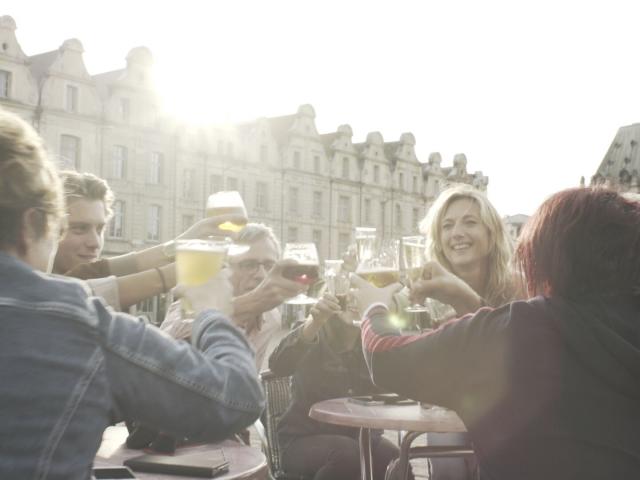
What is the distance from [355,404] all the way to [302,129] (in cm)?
4008

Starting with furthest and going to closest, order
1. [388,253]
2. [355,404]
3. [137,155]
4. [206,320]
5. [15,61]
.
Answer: [137,155] → [15,61] → [355,404] → [388,253] → [206,320]

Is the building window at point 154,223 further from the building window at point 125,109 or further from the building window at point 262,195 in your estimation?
the building window at point 262,195

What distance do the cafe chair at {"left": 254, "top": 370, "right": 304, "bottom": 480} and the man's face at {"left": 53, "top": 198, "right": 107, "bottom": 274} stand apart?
1.16 metres

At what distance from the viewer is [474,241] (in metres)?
4.15

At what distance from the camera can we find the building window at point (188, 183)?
34.8 meters

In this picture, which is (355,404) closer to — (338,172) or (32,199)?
(32,199)

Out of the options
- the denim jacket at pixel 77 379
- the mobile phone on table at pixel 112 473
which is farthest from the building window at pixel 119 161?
the denim jacket at pixel 77 379

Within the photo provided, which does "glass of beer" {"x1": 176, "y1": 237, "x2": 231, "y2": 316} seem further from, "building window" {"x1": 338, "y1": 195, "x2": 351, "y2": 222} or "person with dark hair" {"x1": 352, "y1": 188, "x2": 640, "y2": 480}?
"building window" {"x1": 338, "y1": 195, "x2": 351, "y2": 222}

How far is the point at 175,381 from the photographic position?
1.32 metres

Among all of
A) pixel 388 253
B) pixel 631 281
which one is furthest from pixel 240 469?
pixel 631 281

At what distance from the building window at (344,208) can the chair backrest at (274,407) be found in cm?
4039

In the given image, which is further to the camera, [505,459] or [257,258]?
[257,258]

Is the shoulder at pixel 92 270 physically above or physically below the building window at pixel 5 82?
below

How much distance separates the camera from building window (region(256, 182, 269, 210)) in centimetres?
3943
